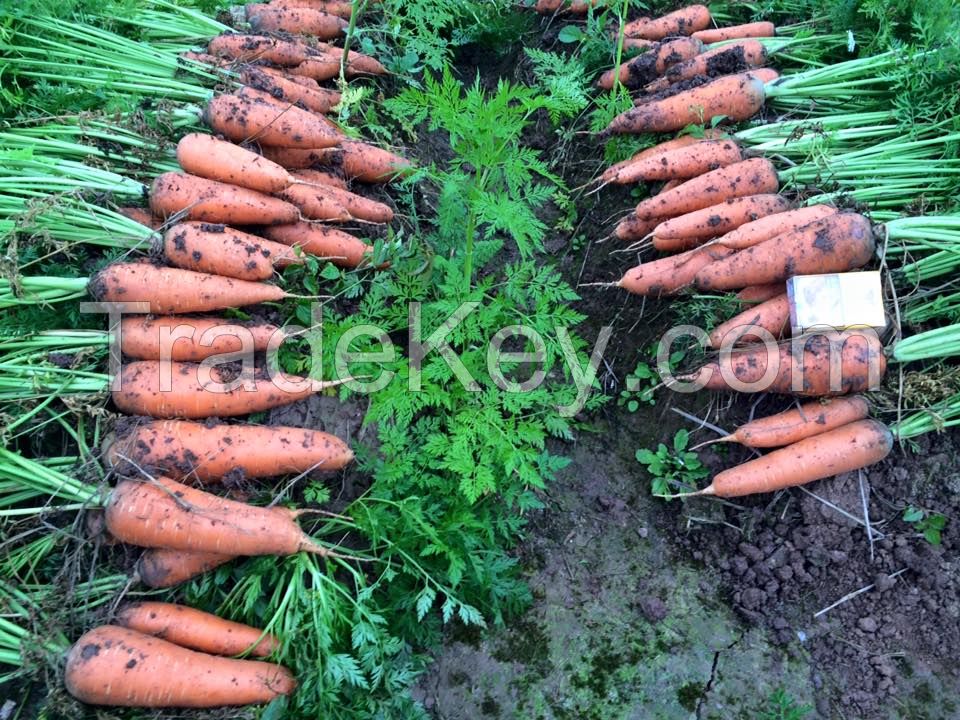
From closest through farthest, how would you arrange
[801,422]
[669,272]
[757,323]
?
[801,422] < [757,323] < [669,272]

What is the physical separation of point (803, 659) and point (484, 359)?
Result: 66.0 inches

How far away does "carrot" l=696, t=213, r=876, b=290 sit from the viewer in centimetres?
291

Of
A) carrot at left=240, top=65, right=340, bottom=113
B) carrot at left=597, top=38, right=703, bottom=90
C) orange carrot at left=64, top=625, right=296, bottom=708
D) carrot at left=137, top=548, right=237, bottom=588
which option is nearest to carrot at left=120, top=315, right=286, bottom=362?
carrot at left=137, top=548, right=237, bottom=588

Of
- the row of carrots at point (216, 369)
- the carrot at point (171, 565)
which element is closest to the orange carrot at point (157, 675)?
the row of carrots at point (216, 369)

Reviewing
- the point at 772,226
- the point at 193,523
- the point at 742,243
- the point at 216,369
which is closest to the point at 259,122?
the point at 216,369

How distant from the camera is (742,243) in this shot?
3.17 m

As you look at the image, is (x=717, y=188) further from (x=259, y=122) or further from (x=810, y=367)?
(x=259, y=122)

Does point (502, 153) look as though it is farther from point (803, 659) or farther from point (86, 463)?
point (803, 659)

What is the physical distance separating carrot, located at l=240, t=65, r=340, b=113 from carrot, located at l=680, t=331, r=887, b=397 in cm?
248

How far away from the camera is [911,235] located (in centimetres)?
295

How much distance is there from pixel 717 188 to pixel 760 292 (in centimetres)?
61

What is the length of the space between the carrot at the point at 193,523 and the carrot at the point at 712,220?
217cm

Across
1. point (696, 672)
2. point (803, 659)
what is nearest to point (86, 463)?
point (696, 672)

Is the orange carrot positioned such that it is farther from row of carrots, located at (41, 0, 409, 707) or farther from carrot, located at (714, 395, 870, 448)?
carrot, located at (714, 395, 870, 448)
